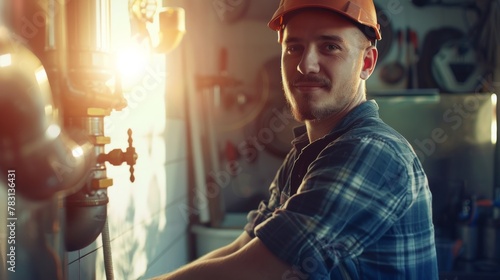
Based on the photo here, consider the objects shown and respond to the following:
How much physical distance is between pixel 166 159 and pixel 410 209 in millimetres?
1577

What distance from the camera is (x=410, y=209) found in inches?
46.9

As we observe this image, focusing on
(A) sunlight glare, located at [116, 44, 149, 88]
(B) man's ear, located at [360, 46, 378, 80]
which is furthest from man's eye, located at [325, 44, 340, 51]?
(A) sunlight glare, located at [116, 44, 149, 88]

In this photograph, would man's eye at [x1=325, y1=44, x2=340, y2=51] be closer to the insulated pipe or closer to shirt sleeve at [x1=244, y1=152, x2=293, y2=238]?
shirt sleeve at [x1=244, y1=152, x2=293, y2=238]

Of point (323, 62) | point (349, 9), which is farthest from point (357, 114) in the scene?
point (349, 9)

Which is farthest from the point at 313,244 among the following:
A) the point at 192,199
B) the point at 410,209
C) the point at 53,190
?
the point at 192,199

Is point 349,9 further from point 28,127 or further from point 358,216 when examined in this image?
point 28,127

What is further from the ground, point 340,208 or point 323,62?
point 323,62

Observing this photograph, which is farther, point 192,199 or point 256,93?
point 256,93

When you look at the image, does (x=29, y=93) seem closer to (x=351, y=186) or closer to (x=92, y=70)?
(x=92, y=70)

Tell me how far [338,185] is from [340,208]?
0.15 ft

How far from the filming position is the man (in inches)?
41.0

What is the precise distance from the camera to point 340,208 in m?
1.04

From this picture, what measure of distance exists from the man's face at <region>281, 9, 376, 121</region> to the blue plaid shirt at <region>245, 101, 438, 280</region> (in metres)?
0.18

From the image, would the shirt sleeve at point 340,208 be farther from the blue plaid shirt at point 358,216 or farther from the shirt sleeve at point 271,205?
the shirt sleeve at point 271,205
